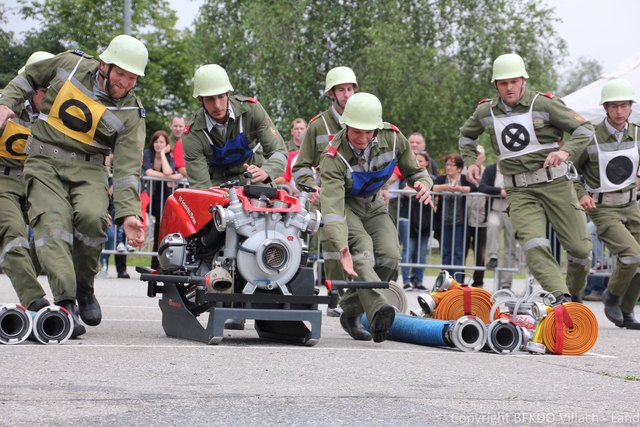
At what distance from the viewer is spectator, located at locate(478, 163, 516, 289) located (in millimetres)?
16781

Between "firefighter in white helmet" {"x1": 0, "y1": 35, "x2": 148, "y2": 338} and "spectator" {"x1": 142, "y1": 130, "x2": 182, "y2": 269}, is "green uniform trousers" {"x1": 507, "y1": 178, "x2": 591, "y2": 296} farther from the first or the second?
"spectator" {"x1": 142, "y1": 130, "x2": 182, "y2": 269}

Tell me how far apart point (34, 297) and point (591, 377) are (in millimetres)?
3879

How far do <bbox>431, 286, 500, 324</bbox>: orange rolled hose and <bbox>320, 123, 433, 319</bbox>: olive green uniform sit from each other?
1.66ft

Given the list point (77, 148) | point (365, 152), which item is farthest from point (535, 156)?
point (77, 148)

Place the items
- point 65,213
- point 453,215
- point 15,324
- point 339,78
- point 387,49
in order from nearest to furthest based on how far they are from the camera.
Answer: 1. point 15,324
2. point 65,213
3. point 339,78
4. point 453,215
5. point 387,49

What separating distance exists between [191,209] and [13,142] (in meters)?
1.51

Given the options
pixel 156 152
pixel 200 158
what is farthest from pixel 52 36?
pixel 200 158

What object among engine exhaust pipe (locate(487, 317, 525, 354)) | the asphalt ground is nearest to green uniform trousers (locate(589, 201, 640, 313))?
the asphalt ground

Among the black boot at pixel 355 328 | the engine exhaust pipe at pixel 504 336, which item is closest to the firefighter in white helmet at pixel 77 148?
the black boot at pixel 355 328

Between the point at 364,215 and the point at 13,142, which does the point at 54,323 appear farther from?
the point at 364,215

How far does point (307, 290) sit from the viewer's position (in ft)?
28.0

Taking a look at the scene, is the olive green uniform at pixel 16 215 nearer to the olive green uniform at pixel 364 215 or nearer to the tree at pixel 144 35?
the olive green uniform at pixel 364 215

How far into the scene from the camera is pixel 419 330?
9031 millimetres

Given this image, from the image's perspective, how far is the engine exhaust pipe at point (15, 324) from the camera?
7805 mm
